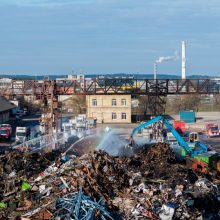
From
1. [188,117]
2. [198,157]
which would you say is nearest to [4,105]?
[188,117]

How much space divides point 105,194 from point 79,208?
1.96 metres

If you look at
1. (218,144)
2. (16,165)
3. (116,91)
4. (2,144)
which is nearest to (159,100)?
(116,91)

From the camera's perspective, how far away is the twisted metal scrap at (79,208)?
17.0 meters

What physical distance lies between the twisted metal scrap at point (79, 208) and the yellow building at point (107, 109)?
184 ft

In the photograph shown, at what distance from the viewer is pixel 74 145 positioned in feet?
139

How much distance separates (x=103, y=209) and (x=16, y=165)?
889cm

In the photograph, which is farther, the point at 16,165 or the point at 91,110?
the point at 91,110

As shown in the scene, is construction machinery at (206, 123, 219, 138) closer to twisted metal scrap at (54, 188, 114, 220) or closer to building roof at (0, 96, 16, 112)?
building roof at (0, 96, 16, 112)

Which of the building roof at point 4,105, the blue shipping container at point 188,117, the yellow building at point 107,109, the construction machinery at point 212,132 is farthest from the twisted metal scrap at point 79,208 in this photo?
the yellow building at point 107,109

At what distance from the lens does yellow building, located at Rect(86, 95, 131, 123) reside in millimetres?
74438

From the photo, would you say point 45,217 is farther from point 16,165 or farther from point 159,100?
point 159,100

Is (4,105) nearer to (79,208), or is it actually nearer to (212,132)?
(212,132)

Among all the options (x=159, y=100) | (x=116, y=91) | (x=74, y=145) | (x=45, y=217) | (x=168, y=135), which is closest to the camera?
(x=45, y=217)

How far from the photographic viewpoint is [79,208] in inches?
685
